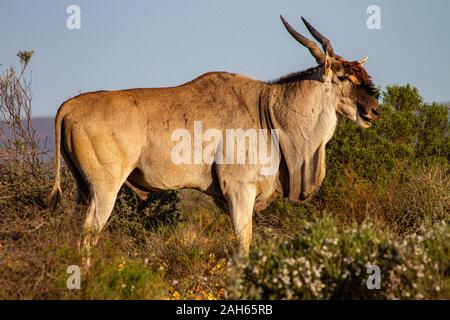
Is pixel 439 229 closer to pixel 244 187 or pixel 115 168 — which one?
pixel 244 187

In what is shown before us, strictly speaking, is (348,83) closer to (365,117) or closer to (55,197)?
(365,117)

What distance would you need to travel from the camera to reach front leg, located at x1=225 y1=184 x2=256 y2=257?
9195mm

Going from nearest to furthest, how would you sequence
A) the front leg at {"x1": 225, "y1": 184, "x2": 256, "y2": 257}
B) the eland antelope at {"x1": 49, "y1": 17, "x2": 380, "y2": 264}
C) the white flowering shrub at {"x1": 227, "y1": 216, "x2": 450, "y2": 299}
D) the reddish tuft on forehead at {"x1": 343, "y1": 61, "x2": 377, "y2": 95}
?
the white flowering shrub at {"x1": 227, "y1": 216, "x2": 450, "y2": 299} < the eland antelope at {"x1": 49, "y1": 17, "x2": 380, "y2": 264} < the front leg at {"x1": 225, "y1": 184, "x2": 256, "y2": 257} < the reddish tuft on forehead at {"x1": 343, "y1": 61, "x2": 377, "y2": 95}

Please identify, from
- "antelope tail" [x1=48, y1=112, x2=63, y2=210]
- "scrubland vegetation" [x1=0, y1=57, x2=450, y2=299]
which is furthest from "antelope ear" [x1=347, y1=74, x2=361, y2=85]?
"antelope tail" [x1=48, y1=112, x2=63, y2=210]

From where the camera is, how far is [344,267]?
6.95 meters

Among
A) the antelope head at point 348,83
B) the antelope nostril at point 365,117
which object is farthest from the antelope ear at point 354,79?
the antelope nostril at point 365,117

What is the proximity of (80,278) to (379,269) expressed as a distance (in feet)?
9.15

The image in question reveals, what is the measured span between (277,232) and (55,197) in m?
3.81

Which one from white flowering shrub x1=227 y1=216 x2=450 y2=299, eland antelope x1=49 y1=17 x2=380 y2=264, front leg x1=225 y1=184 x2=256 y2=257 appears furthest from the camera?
front leg x1=225 y1=184 x2=256 y2=257

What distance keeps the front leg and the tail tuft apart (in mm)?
2071

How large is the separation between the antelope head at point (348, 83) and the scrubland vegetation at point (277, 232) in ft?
4.07

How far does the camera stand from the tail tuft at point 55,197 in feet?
29.1

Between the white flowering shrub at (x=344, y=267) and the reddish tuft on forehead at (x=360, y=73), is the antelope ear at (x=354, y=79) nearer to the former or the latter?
the reddish tuft on forehead at (x=360, y=73)

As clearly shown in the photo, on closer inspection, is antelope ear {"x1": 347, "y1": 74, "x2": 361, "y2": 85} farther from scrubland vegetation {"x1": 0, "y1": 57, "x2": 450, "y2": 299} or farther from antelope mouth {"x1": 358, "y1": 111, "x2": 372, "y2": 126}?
scrubland vegetation {"x1": 0, "y1": 57, "x2": 450, "y2": 299}
